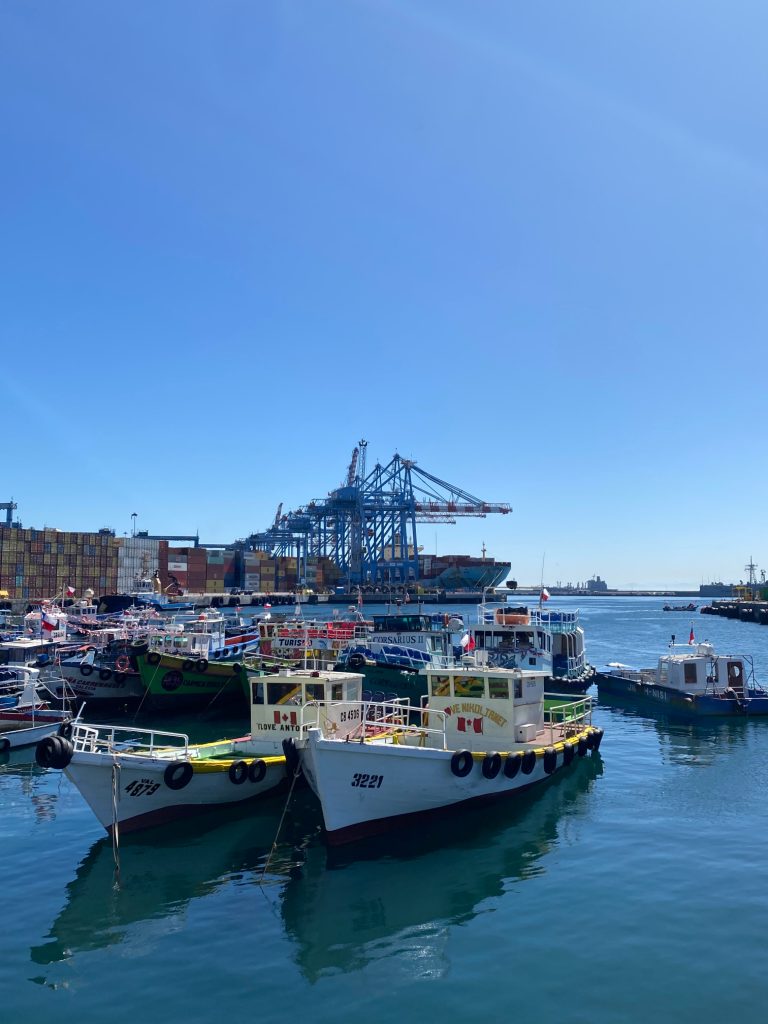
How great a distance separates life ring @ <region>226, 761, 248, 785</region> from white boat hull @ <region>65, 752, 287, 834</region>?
0.05m

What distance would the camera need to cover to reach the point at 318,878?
16.8 meters

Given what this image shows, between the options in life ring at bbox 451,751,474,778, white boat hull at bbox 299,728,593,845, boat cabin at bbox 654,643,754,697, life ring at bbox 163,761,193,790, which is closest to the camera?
white boat hull at bbox 299,728,593,845

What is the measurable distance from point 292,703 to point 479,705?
5307 mm

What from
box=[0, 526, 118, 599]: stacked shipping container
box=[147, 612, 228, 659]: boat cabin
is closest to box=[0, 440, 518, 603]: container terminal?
box=[0, 526, 118, 599]: stacked shipping container

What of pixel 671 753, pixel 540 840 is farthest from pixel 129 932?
pixel 671 753

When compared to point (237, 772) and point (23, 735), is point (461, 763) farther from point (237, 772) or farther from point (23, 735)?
point (23, 735)

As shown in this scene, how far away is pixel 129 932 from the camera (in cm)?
1424

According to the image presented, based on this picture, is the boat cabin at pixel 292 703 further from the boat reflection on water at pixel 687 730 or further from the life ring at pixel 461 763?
the boat reflection on water at pixel 687 730

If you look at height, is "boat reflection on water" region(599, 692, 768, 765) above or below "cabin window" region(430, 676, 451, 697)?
below

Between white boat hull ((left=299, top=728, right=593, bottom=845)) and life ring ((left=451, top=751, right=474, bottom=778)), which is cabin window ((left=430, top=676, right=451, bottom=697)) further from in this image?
life ring ((left=451, top=751, right=474, bottom=778))

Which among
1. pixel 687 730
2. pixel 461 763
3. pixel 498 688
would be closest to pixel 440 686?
pixel 498 688

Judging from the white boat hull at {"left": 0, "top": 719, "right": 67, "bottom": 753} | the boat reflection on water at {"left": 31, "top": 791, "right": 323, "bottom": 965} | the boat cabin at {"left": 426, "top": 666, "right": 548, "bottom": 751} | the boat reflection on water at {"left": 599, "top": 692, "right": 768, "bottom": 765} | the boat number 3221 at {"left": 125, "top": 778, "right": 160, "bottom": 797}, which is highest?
the boat cabin at {"left": 426, "top": 666, "right": 548, "bottom": 751}

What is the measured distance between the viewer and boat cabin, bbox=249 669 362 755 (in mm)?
21844

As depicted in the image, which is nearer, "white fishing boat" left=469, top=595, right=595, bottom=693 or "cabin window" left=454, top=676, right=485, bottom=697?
"cabin window" left=454, top=676, right=485, bottom=697
